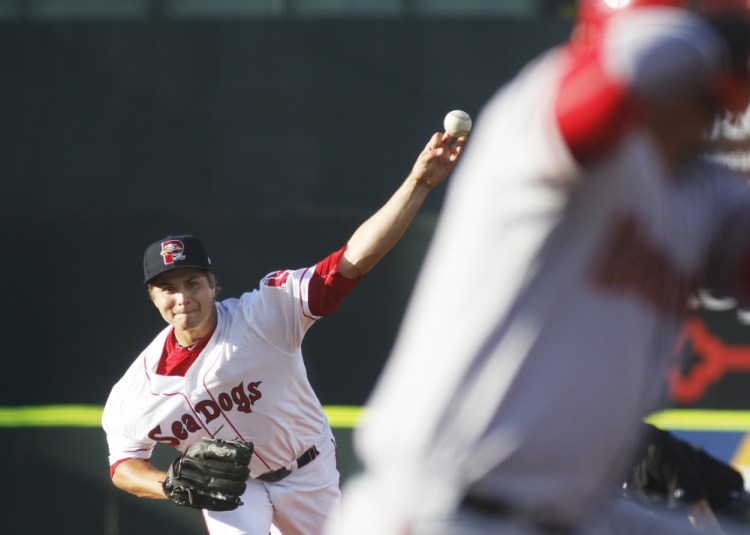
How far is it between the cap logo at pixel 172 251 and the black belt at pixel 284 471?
880mm

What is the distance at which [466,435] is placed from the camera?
1383 millimetres

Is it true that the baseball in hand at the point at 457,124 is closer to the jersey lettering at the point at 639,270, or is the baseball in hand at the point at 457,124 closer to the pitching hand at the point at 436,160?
the pitching hand at the point at 436,160

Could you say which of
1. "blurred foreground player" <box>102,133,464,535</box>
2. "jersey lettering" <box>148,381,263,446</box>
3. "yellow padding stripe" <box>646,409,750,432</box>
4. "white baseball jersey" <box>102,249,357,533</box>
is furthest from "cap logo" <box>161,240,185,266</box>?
"yellow padding stripe" <box>646,409,750,432</box>

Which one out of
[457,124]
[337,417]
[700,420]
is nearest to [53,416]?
[337,417]

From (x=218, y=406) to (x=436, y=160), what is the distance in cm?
135

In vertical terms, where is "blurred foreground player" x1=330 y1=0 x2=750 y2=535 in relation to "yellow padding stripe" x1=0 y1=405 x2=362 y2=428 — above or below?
above

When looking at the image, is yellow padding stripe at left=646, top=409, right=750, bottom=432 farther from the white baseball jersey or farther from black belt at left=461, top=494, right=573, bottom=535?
black belt at left=461, top=494, right=573, bottom=535

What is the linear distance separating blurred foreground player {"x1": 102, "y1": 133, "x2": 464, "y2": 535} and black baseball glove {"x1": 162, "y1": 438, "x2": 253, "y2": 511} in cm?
14

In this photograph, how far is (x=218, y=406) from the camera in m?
4.10

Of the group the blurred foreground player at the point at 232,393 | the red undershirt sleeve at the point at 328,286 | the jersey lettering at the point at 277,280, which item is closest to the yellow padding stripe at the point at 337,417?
the blurred foreground player at the point at 232,393

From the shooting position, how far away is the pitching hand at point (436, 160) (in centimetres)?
332

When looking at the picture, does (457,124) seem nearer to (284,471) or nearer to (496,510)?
(284,471)

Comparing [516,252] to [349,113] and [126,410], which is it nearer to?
[126,410]

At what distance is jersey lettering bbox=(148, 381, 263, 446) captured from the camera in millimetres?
4098
